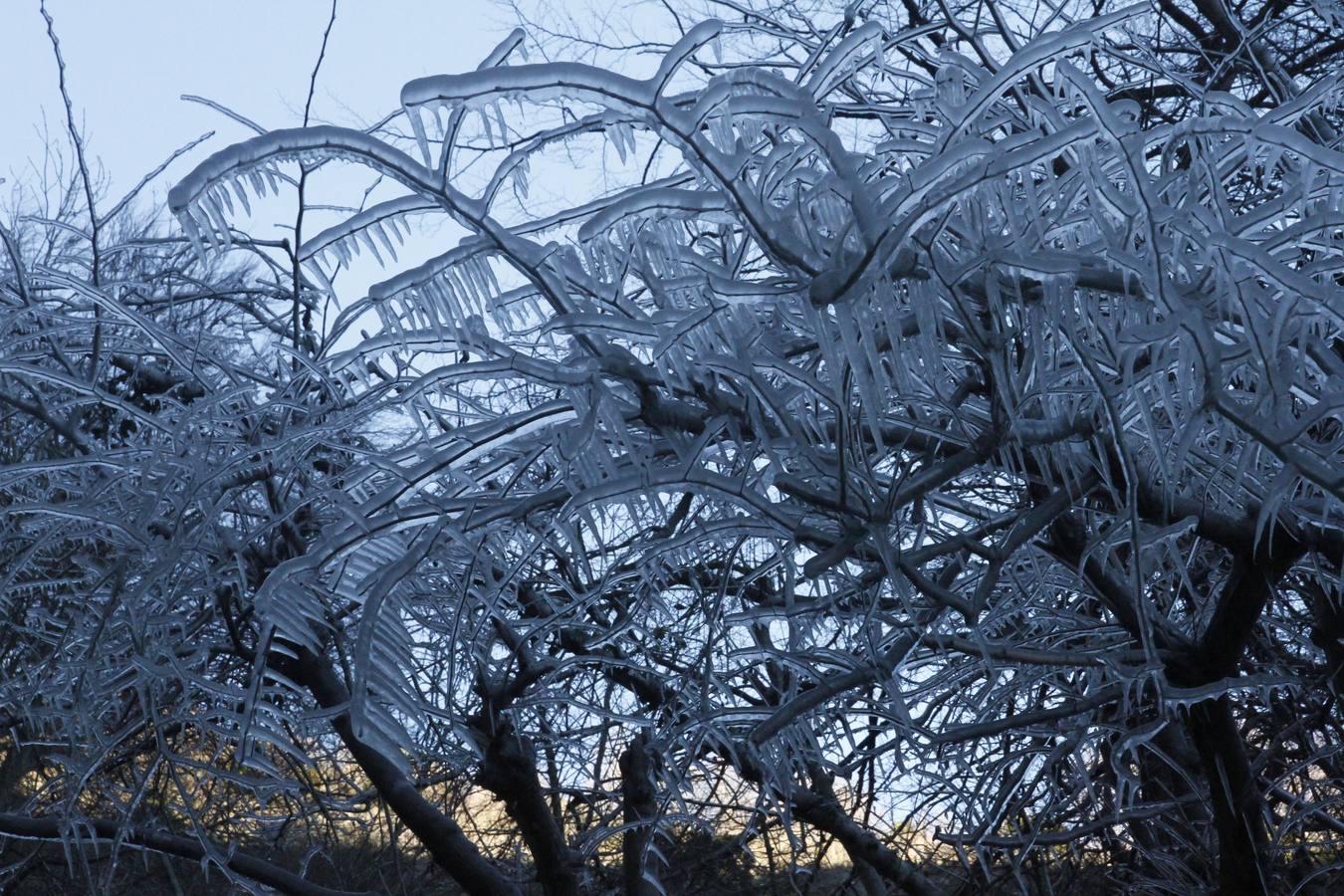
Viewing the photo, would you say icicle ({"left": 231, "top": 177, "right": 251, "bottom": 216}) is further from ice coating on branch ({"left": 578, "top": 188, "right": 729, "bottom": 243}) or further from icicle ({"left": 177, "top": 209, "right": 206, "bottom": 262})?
ice coating on branch ({"left": 578, "top": 188, "right": 729, "bottom": 243})

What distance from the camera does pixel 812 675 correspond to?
2582 mm

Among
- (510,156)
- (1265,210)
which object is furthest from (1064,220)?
(510,156)

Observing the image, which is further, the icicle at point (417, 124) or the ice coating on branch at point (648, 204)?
the ice coating on branch at point (648, 204)

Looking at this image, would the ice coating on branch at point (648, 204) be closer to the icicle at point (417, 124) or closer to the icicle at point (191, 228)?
the icicle at point (417, 124)

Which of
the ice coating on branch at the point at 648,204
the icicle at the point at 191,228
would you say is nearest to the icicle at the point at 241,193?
the icicle at the point at 191,228

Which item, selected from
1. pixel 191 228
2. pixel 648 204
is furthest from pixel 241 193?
pixel 648 204

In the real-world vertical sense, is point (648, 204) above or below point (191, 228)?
above

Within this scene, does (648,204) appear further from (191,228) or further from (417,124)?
(191,228)

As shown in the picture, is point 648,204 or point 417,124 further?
point 648,204

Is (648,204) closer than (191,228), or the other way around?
(191,228)

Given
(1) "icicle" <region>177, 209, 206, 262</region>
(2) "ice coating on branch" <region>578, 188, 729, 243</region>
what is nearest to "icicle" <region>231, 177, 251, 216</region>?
(1) "icicle" <region>177, 209, 206, 262</region>

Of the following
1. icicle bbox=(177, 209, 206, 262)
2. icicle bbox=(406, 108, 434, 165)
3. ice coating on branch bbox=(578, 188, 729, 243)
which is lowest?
icicle bbox=(177, 209, 206, 262)

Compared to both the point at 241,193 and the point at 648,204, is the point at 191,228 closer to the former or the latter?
the point at 241,193

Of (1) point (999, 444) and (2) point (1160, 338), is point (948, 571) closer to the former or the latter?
(1) point (999, 444)
